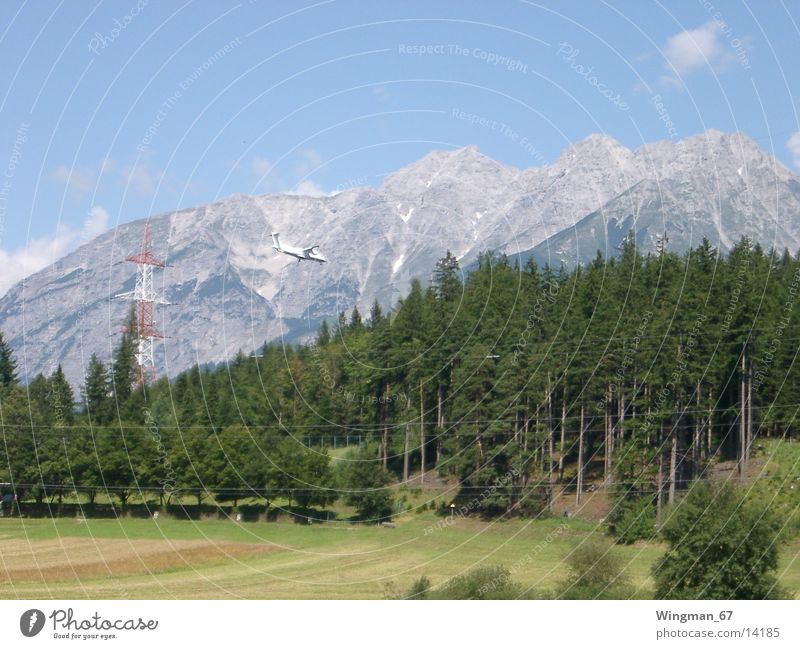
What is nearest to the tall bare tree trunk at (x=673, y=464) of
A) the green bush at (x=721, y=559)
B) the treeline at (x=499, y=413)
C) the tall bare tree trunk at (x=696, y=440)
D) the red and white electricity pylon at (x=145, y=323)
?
the treeline at (x=499, y=413)

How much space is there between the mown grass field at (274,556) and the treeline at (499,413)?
4111mm

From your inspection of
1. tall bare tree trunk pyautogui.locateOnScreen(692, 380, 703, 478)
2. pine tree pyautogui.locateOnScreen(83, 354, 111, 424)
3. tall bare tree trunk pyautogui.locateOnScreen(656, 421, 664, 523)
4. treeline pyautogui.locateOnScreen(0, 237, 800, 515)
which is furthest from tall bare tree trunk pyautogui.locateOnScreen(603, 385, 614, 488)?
pine tree pyautogui.locateOnScreen(83, 354, 111, 424)

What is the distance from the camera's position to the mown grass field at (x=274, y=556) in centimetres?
3812

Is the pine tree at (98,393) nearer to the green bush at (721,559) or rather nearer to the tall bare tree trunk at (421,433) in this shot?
the tall bare tree trunk at (421,433)

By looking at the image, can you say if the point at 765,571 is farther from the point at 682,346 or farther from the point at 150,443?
the point at 150,443

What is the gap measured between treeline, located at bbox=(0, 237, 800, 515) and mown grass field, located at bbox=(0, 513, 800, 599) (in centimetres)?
411

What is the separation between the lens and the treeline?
5697 centimetres

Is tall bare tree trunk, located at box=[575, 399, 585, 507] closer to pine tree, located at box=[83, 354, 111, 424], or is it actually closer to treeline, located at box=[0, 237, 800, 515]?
treeline, located at box=[0, 237, 800, 515]

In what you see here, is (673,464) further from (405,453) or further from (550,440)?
(405,453)

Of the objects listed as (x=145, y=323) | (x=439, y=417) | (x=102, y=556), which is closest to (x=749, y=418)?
(x=439, y=417)

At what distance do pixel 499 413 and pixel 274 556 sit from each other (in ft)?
63.7

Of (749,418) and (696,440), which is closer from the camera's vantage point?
(749,418)

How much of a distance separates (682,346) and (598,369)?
23.2ft

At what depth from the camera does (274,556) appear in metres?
44.8
